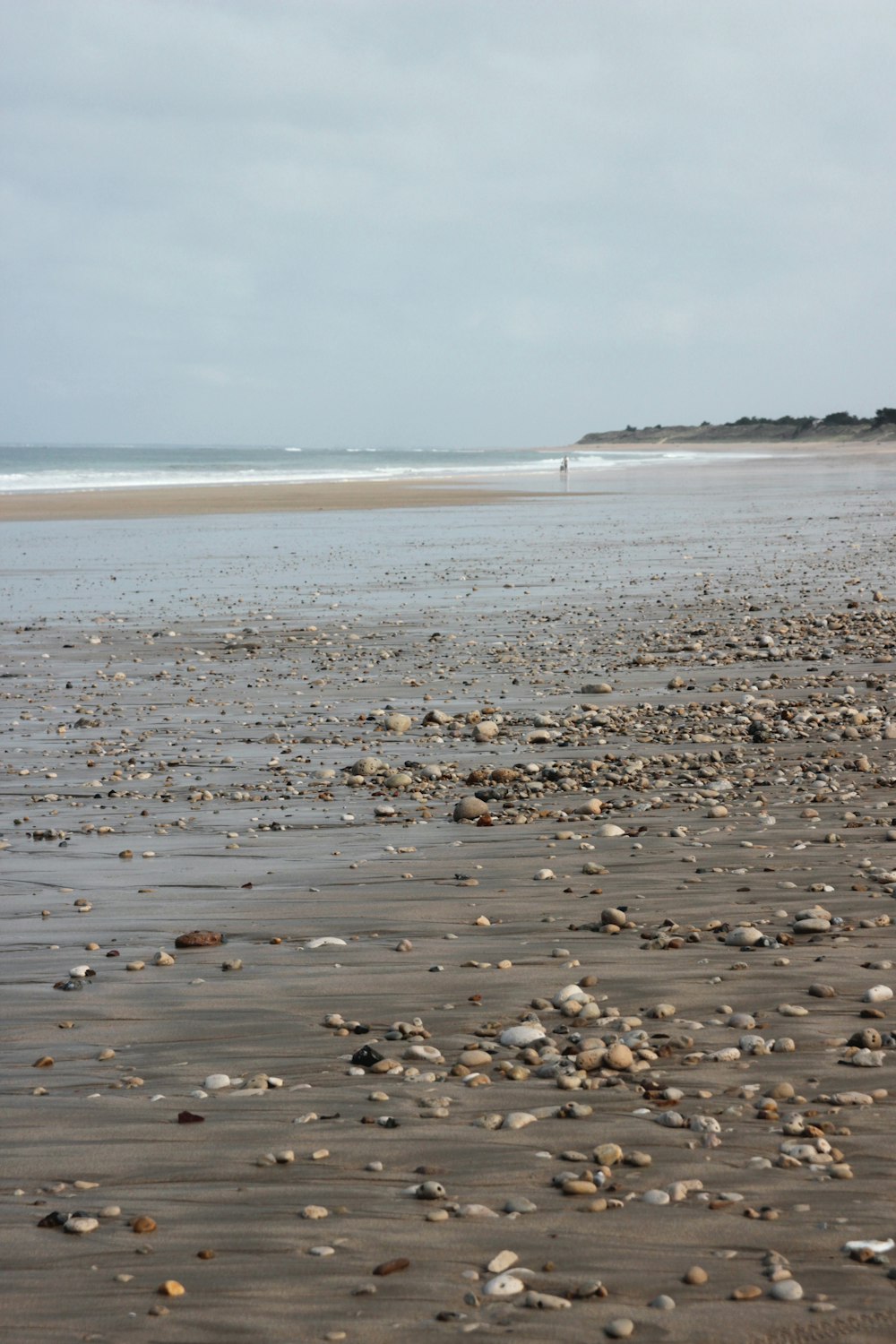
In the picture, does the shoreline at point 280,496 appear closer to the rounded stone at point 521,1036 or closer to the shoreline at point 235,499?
the shoreline at point 235,499

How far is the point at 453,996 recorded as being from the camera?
192 inches

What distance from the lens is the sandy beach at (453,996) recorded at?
121 inches

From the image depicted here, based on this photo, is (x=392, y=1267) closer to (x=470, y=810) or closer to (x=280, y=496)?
(x=470, y=810)

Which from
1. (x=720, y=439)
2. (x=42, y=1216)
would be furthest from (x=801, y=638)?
(x=720, y=439)

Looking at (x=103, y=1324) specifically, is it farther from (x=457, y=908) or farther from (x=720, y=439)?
(x=720, y=439)

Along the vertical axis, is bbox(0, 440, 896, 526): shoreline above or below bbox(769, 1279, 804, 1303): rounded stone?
above

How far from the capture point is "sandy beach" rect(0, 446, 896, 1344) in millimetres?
3080

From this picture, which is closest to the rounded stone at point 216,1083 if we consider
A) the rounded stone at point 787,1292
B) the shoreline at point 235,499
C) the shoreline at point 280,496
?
the rounded stone at point 787,1292

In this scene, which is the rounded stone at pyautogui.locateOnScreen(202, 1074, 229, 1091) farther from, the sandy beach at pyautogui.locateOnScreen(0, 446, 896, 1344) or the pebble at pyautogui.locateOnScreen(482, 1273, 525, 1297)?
the pebble at pyautogui.locateOnScreen(482, 1273, 525, 1297)

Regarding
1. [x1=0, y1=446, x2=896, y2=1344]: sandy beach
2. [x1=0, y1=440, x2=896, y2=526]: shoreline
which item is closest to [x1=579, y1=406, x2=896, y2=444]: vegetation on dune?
[x1=0, y1=440, x2=896, y2=526]: shoreline

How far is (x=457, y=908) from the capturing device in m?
5.92

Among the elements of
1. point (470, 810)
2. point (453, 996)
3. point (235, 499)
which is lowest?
point (453, 996)

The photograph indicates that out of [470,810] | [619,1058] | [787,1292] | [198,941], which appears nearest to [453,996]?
[619,1058]

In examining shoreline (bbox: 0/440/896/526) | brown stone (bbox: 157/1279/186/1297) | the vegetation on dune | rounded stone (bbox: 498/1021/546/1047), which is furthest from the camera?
the vegetation on dune
